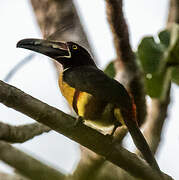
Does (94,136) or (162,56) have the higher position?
(162,56)

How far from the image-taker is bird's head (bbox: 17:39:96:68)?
13.2 ft

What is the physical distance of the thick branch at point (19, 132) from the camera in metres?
3.01

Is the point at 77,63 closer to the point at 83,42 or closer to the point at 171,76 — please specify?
the point at 83,42

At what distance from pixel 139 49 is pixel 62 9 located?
1423 millimetres

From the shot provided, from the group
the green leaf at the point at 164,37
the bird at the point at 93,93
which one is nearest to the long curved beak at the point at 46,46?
the bird at the point at 93,93

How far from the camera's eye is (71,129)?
2938 mm

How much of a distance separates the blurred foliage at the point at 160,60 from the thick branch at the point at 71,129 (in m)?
0.59

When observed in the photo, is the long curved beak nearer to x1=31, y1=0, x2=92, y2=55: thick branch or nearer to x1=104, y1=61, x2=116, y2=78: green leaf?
x1=31, y1=0, x2=92, y2=55: thick branch

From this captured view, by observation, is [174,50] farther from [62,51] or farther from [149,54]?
[62,51]

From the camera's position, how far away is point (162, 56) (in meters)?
3.23

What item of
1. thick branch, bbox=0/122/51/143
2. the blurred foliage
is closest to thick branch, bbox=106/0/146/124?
the blurred foliage

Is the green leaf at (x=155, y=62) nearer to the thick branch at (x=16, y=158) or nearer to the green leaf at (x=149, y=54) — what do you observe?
the green leaf at (x=149, y=54)

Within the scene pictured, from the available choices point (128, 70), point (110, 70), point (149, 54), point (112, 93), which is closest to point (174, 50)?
point (149, 54)

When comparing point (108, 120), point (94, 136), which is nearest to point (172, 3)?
point (108, 120)
